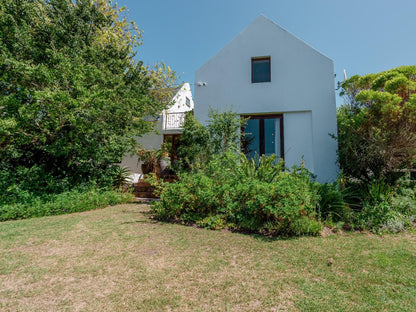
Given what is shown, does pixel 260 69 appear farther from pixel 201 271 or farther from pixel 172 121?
pixel 201 271

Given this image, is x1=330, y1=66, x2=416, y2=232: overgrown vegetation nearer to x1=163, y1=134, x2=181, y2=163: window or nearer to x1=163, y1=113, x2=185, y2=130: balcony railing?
x1=163, y1=134, x2=181, y2=163: window

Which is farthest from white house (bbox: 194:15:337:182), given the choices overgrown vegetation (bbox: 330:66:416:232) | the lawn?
the lawn

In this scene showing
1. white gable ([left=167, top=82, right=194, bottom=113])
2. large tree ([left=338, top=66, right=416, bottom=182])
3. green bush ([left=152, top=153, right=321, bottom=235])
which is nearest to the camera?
green bush ([left=152, top=153, right=321, bottom=235])

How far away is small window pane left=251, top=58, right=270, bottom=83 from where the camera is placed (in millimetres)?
9523

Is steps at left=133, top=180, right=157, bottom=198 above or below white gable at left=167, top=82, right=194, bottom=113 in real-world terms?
below

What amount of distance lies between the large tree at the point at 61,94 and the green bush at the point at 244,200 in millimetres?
3761

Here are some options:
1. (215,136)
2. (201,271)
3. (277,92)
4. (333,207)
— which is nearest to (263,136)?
(277,92)

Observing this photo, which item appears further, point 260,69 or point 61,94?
point 260,69

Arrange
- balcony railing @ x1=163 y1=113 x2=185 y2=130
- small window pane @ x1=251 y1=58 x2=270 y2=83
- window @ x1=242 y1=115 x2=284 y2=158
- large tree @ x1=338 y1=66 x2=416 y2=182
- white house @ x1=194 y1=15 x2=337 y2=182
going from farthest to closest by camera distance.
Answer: balcony railing @ x1=163 y1=113 x2=185 y2=130 < small window pane @ x1=251 y1=58 x2=270 y2=83 < window @ x1=242 y1=115 x2=284 y2=158 < white house @ x1=194 y1=15 x2=337 y2=182 < large tree @ x1=338 y1=66 x2=416 y2=182

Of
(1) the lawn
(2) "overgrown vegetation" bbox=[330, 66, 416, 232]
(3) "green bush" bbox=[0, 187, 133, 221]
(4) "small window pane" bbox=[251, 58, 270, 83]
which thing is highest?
(4) "small window pane" bbox=[251, 58, 270, 83]

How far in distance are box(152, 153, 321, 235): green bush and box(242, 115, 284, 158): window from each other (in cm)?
325

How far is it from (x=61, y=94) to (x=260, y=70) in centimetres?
758

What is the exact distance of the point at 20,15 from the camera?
25.5ft

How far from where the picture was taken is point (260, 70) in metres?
9.61
